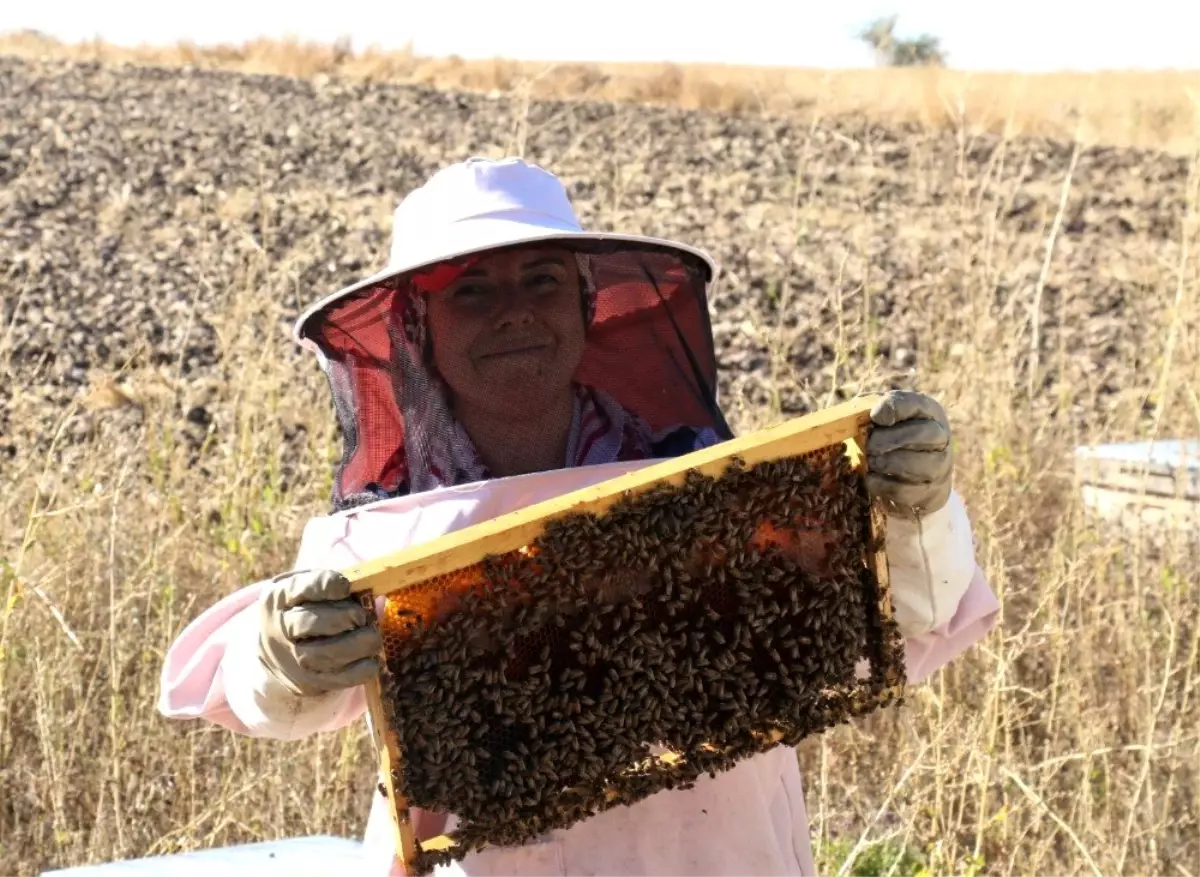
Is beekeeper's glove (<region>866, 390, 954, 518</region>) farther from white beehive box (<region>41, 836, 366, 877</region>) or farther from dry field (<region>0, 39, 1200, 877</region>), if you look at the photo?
white beehive box (<region>41, 836, 366, 877</region>)

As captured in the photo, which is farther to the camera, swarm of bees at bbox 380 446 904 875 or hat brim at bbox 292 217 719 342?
hat brim at bbox 292 217 719 342

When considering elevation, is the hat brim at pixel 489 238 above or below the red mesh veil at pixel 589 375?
above

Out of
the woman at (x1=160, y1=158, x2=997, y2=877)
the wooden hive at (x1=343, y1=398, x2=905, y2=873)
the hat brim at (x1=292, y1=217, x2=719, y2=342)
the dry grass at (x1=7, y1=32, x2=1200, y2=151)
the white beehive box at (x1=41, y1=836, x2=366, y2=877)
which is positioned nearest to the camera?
the wooden hive at (x1=343, y1=398, x2=905, y2=873)

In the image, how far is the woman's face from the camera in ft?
8.39

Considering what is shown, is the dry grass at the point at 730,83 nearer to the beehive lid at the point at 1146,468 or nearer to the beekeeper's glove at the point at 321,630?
the beehive lid at the point at 1146,468

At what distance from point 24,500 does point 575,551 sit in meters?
3.10

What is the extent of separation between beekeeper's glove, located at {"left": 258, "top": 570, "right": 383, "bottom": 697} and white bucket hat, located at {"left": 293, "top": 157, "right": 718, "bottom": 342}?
0.67m

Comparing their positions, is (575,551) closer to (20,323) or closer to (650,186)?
(20,323)

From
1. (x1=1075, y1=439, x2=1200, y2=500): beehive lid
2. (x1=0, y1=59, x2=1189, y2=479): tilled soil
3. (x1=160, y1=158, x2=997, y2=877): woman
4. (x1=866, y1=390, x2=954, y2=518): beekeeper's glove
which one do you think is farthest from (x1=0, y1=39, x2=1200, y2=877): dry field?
(x1=866, y1=390, x2=954, y2=518): beekeeper's glove

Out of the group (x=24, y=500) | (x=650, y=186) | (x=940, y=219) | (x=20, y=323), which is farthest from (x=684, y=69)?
(x=24, y=500)

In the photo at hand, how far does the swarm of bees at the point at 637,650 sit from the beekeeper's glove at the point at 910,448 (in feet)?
0.37

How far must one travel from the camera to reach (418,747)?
2.19 m

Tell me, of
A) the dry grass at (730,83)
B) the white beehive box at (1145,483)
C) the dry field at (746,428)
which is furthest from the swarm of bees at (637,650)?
the dry grass at (730,83)

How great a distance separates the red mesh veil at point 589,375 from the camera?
2652 mm
